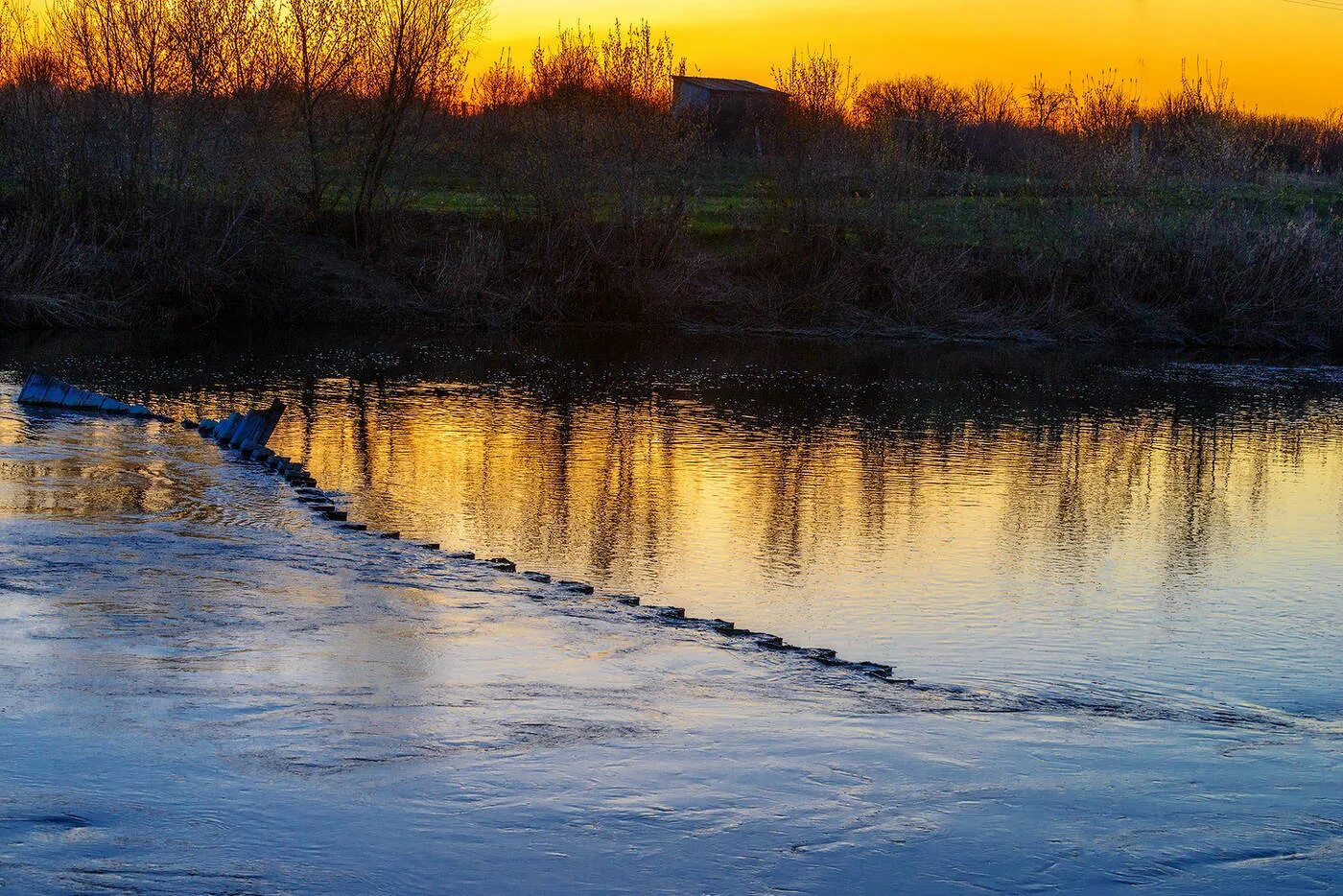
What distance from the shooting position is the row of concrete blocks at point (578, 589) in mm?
8727

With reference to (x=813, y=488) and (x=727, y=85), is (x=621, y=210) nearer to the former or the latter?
(x=813, y=488)

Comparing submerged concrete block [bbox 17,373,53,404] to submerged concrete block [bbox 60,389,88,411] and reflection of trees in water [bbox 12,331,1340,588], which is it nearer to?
submerged concrete block [bbox 60,389,88,411]

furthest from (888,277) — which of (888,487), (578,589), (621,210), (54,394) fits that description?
(578,589)

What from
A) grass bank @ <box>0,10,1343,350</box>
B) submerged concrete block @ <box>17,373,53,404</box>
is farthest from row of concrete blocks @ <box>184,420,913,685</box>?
grass bank @ <box>0,10,1343,350</box>

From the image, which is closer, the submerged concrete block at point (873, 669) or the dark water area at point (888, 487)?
the submerged concrete block at point (873, 669)

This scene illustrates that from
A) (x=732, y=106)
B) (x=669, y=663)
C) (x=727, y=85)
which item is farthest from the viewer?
(x=727, y=85)

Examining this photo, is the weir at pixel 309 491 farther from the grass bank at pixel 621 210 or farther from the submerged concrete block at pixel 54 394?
the grass bank at pixel 621 210

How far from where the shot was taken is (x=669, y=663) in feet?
27.5

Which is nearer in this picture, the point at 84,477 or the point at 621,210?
the point at 84,477

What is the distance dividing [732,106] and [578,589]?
2132 inches

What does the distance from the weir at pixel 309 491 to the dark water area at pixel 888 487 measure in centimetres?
42

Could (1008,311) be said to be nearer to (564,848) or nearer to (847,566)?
(847,566)

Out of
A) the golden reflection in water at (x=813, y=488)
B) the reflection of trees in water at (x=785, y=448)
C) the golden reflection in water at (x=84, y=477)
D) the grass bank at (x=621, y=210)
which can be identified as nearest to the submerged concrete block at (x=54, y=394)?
the golden reflection in water at (x=84, y=477)

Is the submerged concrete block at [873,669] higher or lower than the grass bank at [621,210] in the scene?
lower
